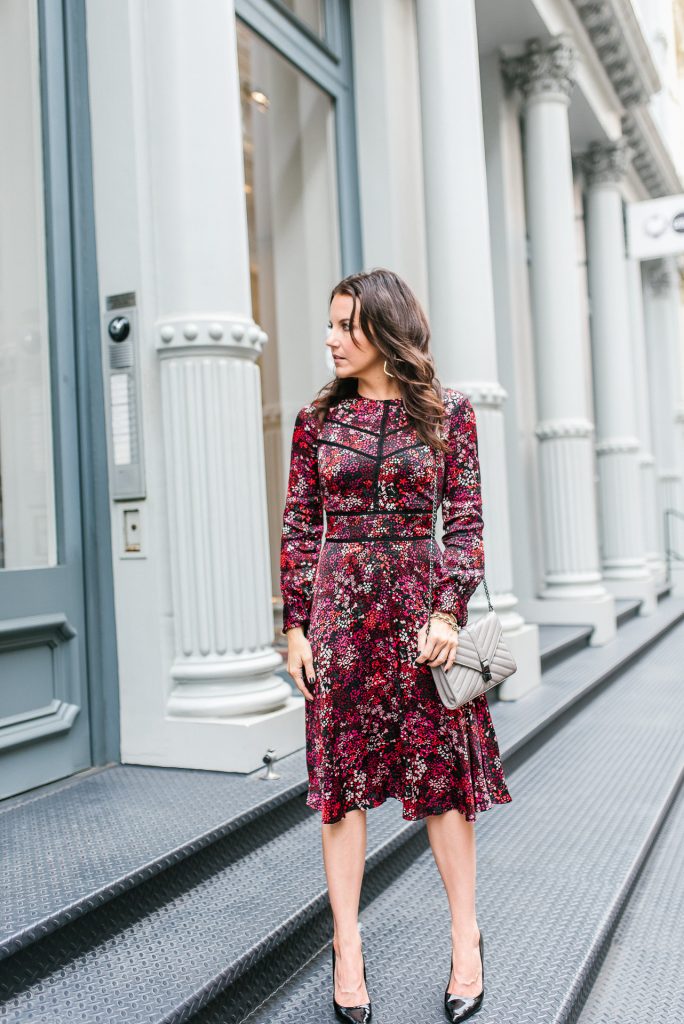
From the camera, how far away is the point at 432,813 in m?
1.95

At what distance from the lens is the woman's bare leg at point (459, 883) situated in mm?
1982

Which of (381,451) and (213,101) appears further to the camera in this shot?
(213,101)

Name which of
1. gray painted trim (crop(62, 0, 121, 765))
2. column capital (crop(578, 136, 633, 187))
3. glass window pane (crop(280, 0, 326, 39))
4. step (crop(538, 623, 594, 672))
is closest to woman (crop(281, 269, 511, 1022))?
gray painted trim (crop(62, 0, 121, 765))

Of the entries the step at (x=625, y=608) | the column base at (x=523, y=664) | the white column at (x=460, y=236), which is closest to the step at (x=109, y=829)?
the column base at (x=523, y=664)

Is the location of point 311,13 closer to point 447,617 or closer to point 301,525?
point 301,525

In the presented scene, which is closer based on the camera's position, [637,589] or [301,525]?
[301,525]

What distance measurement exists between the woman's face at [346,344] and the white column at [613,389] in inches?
290

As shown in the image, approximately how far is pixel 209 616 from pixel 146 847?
36.5 inches

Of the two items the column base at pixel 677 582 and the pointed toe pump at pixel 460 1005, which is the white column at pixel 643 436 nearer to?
the column base at pixel 677 582

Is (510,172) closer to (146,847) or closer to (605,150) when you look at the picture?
(605,150)

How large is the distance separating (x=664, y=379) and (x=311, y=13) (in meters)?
9.05

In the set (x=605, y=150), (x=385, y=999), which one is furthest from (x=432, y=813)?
(x=605, y=150)

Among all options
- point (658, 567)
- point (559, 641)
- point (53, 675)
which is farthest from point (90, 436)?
point (658, 567)

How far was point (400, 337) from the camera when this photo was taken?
1980 millimetres
